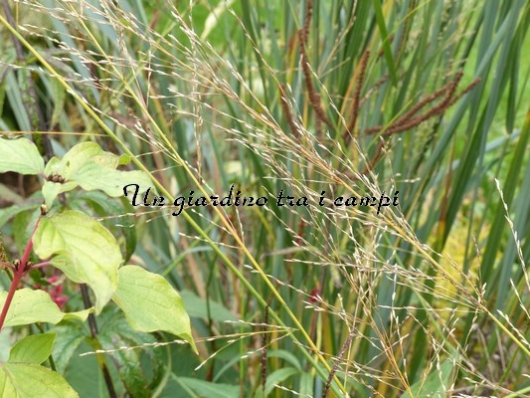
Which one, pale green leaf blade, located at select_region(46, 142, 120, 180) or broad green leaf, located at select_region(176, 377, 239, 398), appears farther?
broad green leaf, located at select_region(176, 377, 239, 398)

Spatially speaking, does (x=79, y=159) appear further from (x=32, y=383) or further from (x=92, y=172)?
(x=32, y=383)

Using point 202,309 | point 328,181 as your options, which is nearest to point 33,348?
point 328,181

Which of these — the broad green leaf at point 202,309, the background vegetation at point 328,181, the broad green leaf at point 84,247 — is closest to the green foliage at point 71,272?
the broad green leaf at point 84,247

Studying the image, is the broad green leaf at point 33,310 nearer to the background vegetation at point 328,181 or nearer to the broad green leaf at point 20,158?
the broad green leaf at point 20,158

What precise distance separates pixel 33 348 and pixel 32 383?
0.13ft

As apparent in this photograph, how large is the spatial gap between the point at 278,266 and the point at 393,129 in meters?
0.38

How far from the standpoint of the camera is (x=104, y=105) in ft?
4.54

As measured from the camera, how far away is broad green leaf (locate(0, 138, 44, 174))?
0.73 meters

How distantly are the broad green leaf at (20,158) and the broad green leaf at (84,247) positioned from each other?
0.23ft

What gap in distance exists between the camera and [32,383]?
71cm

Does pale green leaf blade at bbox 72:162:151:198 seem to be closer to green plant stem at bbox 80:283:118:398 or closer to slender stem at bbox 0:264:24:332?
slender stem at bbox 0:264:24:332

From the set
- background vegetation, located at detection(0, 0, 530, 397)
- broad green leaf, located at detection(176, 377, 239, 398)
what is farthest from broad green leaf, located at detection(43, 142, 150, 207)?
broad green leaf, located at detection(176, 377, 239, 398)

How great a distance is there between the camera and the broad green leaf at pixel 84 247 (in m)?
0.64

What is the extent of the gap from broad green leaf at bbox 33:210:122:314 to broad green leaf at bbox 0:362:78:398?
0.10 m
